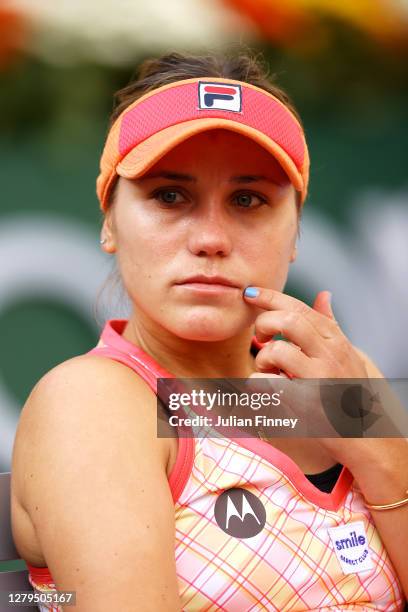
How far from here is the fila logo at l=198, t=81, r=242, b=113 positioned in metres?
1.51

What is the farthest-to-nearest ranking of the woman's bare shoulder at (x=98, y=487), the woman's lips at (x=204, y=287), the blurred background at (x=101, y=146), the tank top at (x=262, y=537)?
1. the blurred background at (x=101, y=146)
2. the woman's lips at (x=204, y=287)
3. the tank top at (x=262, y=537)
4. the woman's bare shoulder at (x=98, y=487)

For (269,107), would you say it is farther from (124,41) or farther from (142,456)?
(124,41)

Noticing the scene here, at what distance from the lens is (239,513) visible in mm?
1383

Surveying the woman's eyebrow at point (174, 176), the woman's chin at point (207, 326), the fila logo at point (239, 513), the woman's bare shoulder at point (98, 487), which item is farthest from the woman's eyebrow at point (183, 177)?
the fila logo at point (239, 513)

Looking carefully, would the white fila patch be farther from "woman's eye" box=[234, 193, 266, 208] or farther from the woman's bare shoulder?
"woman's eye" box=[234, 193, 266, 208]

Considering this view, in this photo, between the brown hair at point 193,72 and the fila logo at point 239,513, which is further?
the brown hair at point 193,72

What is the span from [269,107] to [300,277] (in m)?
2.23

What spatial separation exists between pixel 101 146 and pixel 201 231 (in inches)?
89.3

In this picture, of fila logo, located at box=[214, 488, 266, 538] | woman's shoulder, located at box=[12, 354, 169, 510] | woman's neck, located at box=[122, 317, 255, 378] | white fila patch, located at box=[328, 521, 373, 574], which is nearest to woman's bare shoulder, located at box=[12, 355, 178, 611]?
woman's shoulder, located at box=[12, 354, 169, 510]

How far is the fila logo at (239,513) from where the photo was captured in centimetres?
138

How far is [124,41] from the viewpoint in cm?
360

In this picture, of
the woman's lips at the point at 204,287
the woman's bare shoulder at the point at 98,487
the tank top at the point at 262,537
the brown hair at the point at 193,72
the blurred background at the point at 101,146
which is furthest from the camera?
the blurred background at the point at 101,146

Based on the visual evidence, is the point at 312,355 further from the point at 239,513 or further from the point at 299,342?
the point at 239,513

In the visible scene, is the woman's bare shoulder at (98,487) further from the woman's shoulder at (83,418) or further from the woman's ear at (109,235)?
the woman's ear at (109,235)
